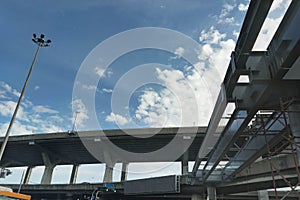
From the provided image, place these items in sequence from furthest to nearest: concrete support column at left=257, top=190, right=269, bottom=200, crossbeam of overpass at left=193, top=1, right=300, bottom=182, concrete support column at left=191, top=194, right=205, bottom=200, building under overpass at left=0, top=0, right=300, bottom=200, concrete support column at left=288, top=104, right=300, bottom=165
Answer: concrete support column at left=191, top=194, right=205, bottom=200
concrete support column at left=257, top=190, right=269, bottom=200
concrete support column at left=288, top=104, right=300, bottom=165
building under overpass at left=0, top=0, right=300, bottom=200
crossbeam of overpass at left=193, top=1, right=300, bottom=182

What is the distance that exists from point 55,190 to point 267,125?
3994 cm

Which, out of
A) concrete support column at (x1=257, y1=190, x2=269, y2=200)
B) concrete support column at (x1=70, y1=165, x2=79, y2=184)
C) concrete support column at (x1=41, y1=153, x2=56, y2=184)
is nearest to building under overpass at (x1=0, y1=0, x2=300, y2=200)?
concrete support column at (x1=257, y1=190, x2=269, y2=200)

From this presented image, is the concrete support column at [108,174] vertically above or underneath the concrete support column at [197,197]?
above

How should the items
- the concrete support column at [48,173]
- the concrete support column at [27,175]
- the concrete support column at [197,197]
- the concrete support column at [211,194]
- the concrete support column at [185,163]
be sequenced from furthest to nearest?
the concrete support column at [27,175] < the concrete support column at [48,173] < the concrete support column at [185,163] < the concrete support column at [197,197] < the concrete support column at [211,194]

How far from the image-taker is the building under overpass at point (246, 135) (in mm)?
6984

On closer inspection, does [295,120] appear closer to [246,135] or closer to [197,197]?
[246,135]

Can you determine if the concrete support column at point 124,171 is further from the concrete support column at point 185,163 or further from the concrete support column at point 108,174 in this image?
the concrete support column at point 185,163

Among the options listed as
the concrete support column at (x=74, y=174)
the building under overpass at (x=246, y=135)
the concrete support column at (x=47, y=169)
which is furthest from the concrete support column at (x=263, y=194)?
the concrete support column at (x=74, y=174)

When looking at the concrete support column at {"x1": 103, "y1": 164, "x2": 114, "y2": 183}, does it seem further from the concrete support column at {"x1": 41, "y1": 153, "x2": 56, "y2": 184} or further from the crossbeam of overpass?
the crossbeam of overpass

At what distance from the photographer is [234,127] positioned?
1102 cm

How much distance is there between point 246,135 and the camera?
11680mm

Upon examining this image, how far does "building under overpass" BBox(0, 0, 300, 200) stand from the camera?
6.98 meters


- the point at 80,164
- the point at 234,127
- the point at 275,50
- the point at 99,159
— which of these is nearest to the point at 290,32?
the point at 275,50

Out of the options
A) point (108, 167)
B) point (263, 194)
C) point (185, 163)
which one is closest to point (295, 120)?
point (263, 194)
